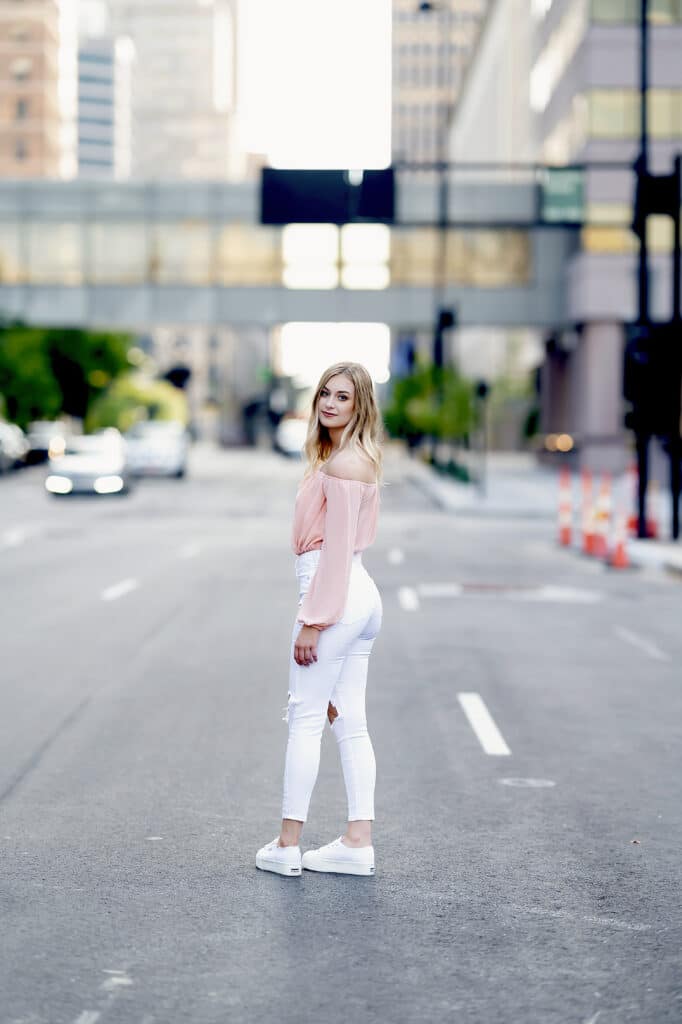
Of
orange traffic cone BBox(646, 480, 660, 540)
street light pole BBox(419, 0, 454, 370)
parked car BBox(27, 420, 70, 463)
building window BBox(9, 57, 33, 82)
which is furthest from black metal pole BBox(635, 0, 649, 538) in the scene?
building window BBox(9, 57, 33, 82)

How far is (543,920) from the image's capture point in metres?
5.59

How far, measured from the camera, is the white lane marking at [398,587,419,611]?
16484 mm

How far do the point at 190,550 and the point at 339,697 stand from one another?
18114mm

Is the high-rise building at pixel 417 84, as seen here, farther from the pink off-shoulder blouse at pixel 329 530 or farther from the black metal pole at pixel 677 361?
the pink off-shoulder blouse at pixel 329 530

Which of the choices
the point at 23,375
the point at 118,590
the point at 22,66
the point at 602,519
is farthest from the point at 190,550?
the point at 22,66

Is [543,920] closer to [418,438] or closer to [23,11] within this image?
[418,438]

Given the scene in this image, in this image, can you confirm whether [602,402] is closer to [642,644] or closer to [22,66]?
[642,644]

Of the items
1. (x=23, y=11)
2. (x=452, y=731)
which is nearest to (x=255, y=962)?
(x=452, y=731)

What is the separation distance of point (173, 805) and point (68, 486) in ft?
113

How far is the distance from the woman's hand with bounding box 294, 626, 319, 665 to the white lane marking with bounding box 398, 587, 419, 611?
10331mm

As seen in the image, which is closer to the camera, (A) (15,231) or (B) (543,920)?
(B) (543,920)

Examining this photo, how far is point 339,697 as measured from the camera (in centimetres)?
621

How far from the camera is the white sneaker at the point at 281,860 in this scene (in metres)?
6.12

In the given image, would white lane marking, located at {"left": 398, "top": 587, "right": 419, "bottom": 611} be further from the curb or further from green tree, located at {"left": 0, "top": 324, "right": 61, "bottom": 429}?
green tree, located at {"left": 0, "top": 324, "right": 61, "bottom": 429}
